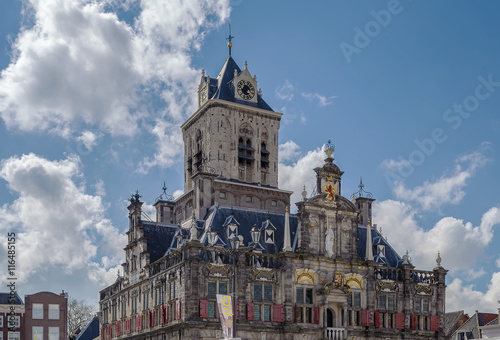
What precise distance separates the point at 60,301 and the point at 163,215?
2849 cm

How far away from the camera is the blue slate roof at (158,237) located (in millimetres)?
70406

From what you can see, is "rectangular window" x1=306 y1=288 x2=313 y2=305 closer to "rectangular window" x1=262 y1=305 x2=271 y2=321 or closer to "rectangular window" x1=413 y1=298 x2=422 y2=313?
"rectangular window" x1=262 y1=305 x2=271 y2=321

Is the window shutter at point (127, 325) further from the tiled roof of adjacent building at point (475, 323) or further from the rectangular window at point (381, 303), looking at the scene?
the tiled roof of adjacent building at point (475, 323)

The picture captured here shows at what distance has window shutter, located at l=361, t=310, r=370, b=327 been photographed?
220 ft

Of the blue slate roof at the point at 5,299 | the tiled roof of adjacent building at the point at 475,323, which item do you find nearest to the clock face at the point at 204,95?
the blue slate roof at the point at 5,299


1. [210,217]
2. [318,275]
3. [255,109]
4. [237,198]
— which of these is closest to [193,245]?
[210,217]

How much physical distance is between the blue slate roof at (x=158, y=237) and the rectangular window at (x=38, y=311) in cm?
3392

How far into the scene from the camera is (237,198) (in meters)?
78.4

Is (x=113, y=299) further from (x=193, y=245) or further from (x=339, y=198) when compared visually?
(x=339, y=198)

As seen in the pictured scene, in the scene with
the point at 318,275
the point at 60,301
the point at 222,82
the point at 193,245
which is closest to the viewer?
the point at 193,245

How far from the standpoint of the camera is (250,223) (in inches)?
2717

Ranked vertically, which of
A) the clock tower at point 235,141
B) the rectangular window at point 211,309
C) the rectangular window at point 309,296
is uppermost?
the clock tower at point 235,141

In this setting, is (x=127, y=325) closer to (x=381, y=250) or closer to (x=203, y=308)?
(x=203, y=308)

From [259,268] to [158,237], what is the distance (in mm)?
13384
